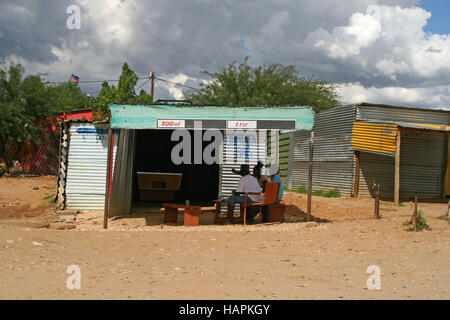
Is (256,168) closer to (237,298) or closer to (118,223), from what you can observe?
(118,223)

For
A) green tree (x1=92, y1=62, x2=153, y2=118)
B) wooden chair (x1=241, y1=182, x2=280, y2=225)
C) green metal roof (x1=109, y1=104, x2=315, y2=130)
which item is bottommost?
wooden chair (x1=241, y1=182, x2=280, y2=225)

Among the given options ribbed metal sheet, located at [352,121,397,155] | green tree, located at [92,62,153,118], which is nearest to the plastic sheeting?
ribbed metal sheet, located at [352,121,397,155]

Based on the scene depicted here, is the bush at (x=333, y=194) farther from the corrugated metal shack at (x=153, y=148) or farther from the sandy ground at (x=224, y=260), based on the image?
the sandy ground at (x=224, y=260)

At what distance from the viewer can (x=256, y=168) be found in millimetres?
10672

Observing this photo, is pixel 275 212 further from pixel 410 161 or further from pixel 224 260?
pixel 410 161

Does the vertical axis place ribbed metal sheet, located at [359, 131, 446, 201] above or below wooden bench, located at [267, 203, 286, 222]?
above

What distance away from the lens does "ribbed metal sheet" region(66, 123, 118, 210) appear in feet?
40.0

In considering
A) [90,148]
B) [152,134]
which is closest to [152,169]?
[152,134]

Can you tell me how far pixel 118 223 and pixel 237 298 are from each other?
6509 mm

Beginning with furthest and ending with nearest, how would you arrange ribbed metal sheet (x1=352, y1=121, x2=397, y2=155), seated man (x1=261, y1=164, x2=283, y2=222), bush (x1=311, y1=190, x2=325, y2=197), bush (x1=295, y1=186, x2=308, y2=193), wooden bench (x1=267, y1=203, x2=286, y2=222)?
bush (x1=295, y1=186, x2=308, y2=193) → bush (x1=311, y1=190, x2=325, y2=197) → ribbed metal sheet (x1=352, y1=121, x2=397, y2=155) → seated man (x1=261, y1=164, x2=283, y2=222) → wooden bench (x1=267, y1=203, x2=286, y2=222)

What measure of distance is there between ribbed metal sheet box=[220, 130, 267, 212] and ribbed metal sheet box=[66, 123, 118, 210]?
3480mm

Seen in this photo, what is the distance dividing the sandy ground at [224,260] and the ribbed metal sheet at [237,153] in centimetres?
109

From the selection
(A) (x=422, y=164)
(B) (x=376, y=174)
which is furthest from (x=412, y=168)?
(B) (x=376, y=174)

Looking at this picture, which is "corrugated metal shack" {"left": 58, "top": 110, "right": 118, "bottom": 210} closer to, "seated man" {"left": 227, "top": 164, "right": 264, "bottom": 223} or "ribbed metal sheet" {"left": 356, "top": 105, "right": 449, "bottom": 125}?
"seated man" {"left": 227, "top": 164, "right": 264, "bottom": 223}
